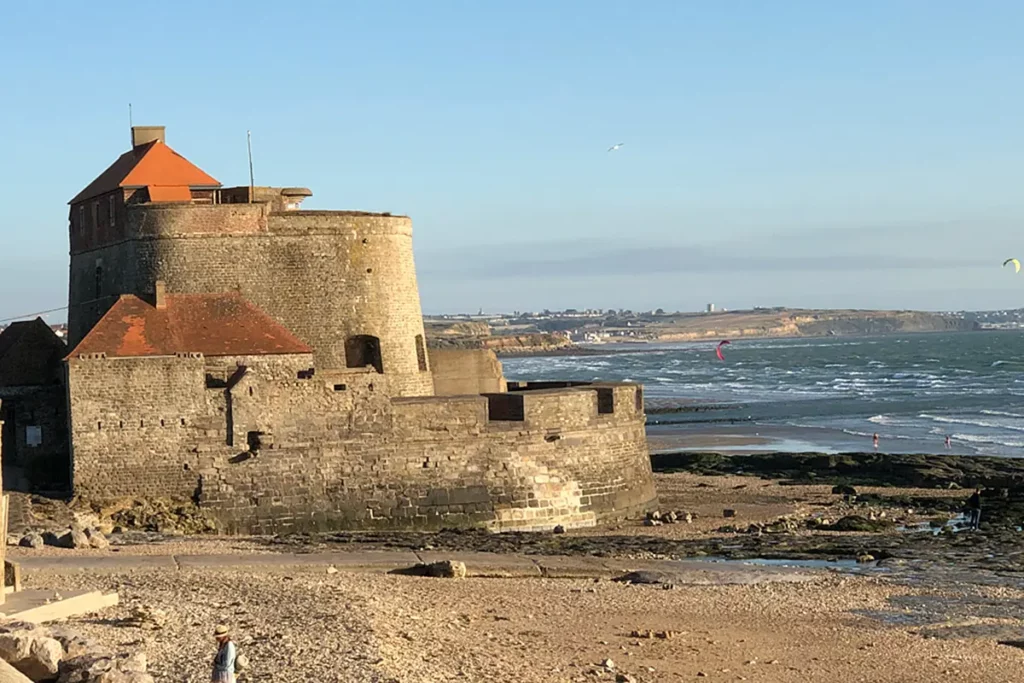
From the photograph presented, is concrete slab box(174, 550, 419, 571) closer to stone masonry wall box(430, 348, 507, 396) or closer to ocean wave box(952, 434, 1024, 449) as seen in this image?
stone masonry wall box(430, 348, 507, 396)

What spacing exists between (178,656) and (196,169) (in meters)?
17.3

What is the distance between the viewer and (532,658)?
17156mm

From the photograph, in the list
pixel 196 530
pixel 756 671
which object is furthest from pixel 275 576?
pixel 756 671

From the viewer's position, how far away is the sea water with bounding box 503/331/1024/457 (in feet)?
178

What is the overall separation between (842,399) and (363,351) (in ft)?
169

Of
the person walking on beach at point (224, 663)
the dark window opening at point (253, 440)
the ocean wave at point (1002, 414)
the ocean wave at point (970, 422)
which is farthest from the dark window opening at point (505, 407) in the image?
the ocean wave at point (1002, 414)

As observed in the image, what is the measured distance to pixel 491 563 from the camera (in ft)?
75.5

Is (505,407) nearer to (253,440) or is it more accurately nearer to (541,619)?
(253,440)

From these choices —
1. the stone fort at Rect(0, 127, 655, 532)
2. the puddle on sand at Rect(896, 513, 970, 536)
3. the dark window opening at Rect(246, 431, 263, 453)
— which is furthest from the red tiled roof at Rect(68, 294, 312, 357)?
the puddle on sand at Rect(896, 513, 970, 536)

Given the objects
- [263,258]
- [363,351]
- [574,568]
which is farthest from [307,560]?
[263,258]

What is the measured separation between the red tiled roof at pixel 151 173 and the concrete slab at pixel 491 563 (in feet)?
33.5

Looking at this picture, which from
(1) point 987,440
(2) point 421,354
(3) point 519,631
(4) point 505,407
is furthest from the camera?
(1) point 987,440

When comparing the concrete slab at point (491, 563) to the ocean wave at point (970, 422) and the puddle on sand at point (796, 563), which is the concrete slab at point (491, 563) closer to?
the puddle on sand at point (796, 563)

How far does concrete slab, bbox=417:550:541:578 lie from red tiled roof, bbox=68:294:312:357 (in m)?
5.04
